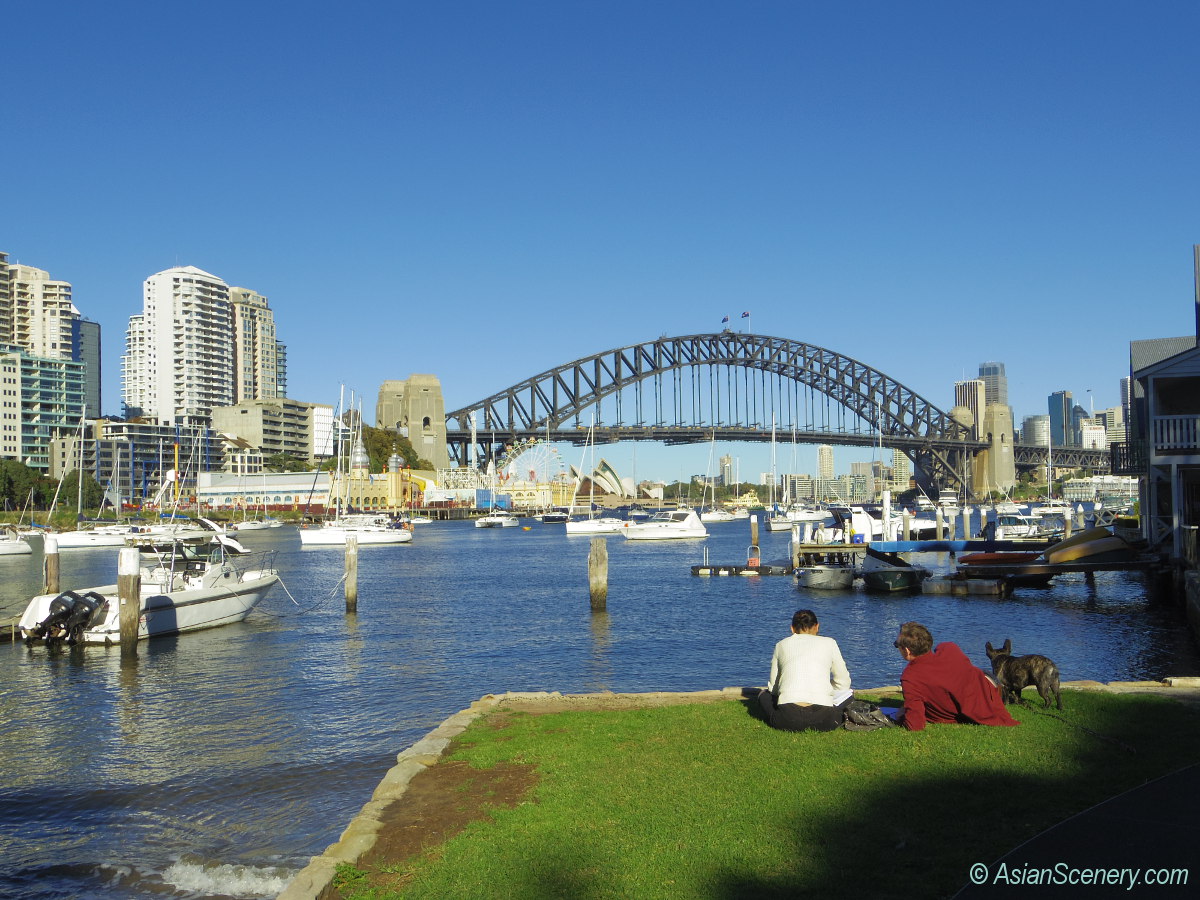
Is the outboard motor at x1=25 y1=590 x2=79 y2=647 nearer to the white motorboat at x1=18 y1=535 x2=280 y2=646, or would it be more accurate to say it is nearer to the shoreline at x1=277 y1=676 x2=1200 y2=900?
the white motorboat at x1=18 y1=535 x2=280 y2=646

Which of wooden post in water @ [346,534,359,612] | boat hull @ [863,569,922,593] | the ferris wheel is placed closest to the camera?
wooden post in water @ [346,534,359,612]

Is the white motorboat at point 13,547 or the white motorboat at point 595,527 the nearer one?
the white motorboat at point 13,547

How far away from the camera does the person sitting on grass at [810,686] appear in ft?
32.8

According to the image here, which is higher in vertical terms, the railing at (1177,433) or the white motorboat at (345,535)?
the railing at (1177,433)

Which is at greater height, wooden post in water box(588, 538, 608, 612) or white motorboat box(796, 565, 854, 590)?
wooden post in water box(588, 538, 608, 612)

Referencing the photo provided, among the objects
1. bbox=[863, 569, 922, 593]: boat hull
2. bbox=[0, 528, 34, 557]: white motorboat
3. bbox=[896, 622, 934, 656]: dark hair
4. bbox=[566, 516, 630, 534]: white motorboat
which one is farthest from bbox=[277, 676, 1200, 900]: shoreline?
bbox=[566, 516, 630, 534]: white motorboat

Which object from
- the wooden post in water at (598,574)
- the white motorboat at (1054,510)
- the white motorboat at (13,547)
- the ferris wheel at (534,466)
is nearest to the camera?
the wooden post in water at (598,574)

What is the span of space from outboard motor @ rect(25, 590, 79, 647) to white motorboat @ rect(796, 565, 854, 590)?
24998mm

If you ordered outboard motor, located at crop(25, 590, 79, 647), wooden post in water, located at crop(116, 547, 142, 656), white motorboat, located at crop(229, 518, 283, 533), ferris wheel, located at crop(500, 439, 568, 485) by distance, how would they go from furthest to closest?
ferris wheel, located at crop(500, 439, 568, 485) → white motorboat, located at crop(229, 518, 283, 533) → outboard motor, located at crop(25, 590, 79, 647) → wooden post in water, located at crop(116, 547, 142, 656)

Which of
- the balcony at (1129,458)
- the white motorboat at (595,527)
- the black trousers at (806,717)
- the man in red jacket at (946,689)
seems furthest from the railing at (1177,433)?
the white motorboat at (595,527)

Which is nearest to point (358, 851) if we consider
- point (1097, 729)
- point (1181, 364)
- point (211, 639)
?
point (1097, 729)

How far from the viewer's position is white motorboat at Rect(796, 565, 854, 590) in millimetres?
39188

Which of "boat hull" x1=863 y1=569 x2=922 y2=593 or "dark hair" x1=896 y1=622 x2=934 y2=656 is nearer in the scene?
"dark hair" x1=896 y1=622 x2=934 y2=656

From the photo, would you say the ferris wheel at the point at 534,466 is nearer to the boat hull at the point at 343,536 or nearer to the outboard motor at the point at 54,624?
the boat hull at the point at 343,536
